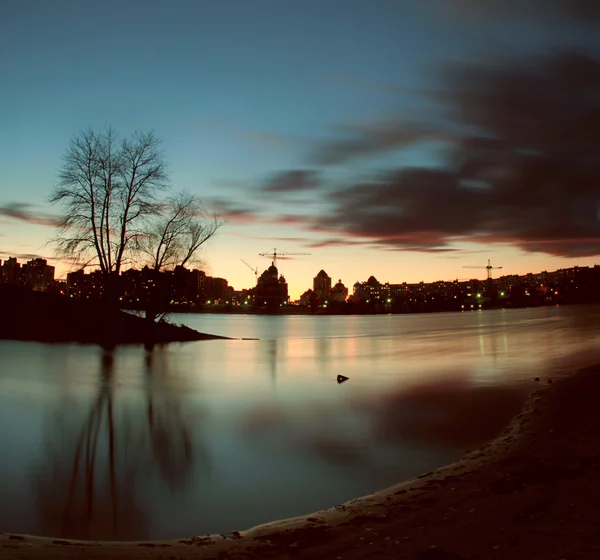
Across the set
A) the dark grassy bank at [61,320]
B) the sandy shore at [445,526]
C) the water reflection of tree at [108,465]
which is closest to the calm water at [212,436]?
the water reflection of tree at [108,465]

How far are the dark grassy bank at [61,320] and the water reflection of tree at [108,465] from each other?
20869 millimetres

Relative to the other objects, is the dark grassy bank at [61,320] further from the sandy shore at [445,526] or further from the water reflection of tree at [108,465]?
the sandy shore at [445,526]

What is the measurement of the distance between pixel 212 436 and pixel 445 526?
8314mm

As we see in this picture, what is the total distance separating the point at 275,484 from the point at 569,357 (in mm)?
27244

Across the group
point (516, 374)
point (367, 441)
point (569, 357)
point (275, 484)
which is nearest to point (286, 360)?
point (516, 374)

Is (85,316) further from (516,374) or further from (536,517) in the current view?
(536,517)

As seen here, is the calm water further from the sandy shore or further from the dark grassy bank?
the dark grassy bank

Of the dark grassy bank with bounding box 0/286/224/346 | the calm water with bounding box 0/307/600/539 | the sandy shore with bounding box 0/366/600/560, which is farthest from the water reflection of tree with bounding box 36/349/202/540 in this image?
the dark grassy bank with bounding box 0/286/224/346

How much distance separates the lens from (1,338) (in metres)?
35.8

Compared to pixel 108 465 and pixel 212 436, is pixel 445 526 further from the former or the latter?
pixel 212 436

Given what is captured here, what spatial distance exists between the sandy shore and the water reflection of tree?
963 millimetres

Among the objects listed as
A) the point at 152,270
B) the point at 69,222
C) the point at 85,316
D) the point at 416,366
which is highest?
the point at 69,222

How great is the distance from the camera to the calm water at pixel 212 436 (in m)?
8.19

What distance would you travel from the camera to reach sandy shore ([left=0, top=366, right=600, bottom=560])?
560 cm
